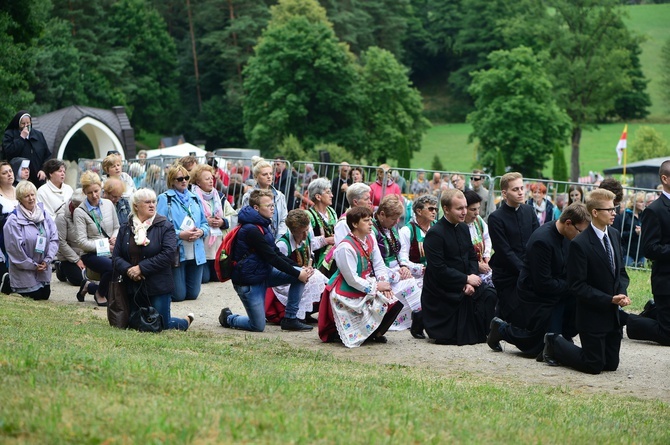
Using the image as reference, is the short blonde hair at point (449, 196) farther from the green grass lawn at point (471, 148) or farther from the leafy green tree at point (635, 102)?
the leafy green tree at point (635, 102)

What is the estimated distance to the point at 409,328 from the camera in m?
13.7

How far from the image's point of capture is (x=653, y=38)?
11831 centimetres

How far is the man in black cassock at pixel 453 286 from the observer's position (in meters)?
12.5

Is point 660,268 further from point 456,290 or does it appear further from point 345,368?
point 345,368

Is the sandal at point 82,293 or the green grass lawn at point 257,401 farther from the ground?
the green grass lawn at point 257,401

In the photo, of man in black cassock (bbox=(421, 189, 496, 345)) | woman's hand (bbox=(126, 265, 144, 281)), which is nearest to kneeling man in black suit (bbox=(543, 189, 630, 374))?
man in black cassock (bbox=(421, 189, 496, 345))

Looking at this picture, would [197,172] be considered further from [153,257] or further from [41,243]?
[153,257]

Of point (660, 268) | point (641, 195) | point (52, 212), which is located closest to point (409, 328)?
point (660, 268)

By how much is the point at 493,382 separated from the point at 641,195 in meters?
11.0

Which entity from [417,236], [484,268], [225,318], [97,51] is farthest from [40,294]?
[97,51]

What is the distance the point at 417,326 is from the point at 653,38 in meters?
113

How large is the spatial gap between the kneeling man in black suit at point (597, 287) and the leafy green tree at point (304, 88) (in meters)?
61.9

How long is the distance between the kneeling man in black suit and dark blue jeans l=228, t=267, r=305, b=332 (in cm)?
380

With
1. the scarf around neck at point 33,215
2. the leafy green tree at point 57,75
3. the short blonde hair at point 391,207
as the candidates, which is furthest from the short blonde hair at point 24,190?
the leafy green tree at point 57,75
